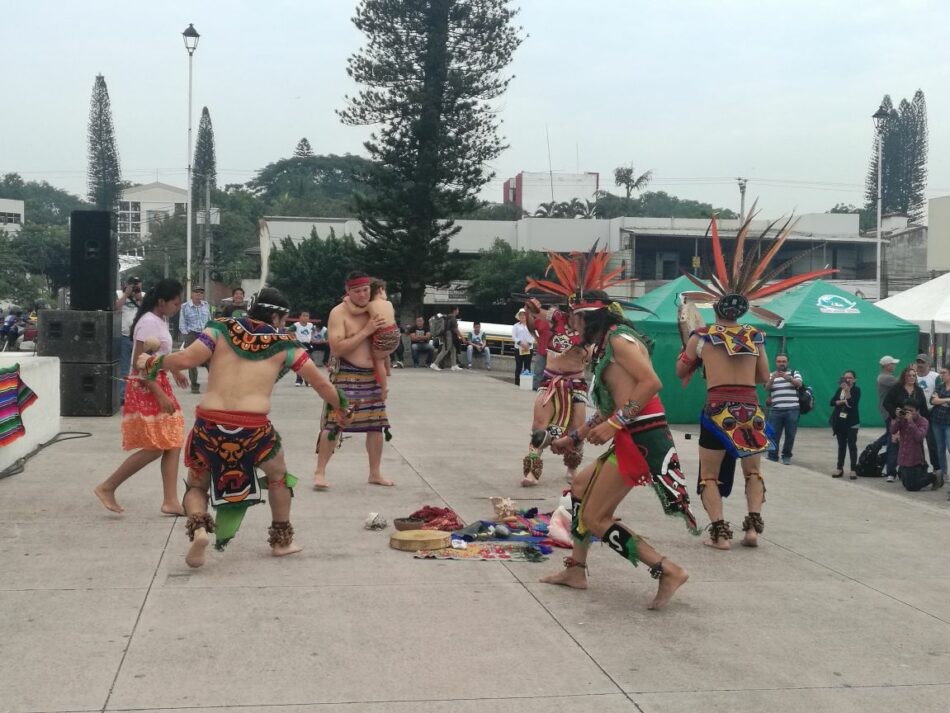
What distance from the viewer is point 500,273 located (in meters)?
49.8

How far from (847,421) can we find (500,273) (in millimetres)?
37312

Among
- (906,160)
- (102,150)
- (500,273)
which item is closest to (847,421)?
(500,273)

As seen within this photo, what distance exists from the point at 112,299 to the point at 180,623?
939 cm

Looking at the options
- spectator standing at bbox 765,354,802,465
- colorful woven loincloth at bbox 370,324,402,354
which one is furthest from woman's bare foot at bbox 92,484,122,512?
spectator standing at bbox 765,354,802,465

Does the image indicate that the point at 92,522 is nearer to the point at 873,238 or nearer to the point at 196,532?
the point at 196,532

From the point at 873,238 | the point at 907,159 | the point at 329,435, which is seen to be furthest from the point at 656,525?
the point at 907,159

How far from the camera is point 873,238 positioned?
57.4 metres

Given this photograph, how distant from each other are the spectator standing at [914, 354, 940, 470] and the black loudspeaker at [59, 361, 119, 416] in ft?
31.5

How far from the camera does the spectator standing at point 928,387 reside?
12.2 meters

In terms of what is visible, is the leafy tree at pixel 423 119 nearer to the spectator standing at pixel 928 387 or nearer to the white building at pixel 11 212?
the spectator standing at pixel 928 387

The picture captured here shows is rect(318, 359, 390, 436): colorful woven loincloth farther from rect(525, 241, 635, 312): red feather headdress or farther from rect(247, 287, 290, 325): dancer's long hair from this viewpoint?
rect(247, 287, 290, 325): dancer's long hair

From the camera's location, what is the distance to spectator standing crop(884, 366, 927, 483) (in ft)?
39.7

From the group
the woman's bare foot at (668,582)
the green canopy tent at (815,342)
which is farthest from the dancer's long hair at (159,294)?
the green canopy tent at (815,342)

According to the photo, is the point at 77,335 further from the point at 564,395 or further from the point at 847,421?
the point at 847,421
